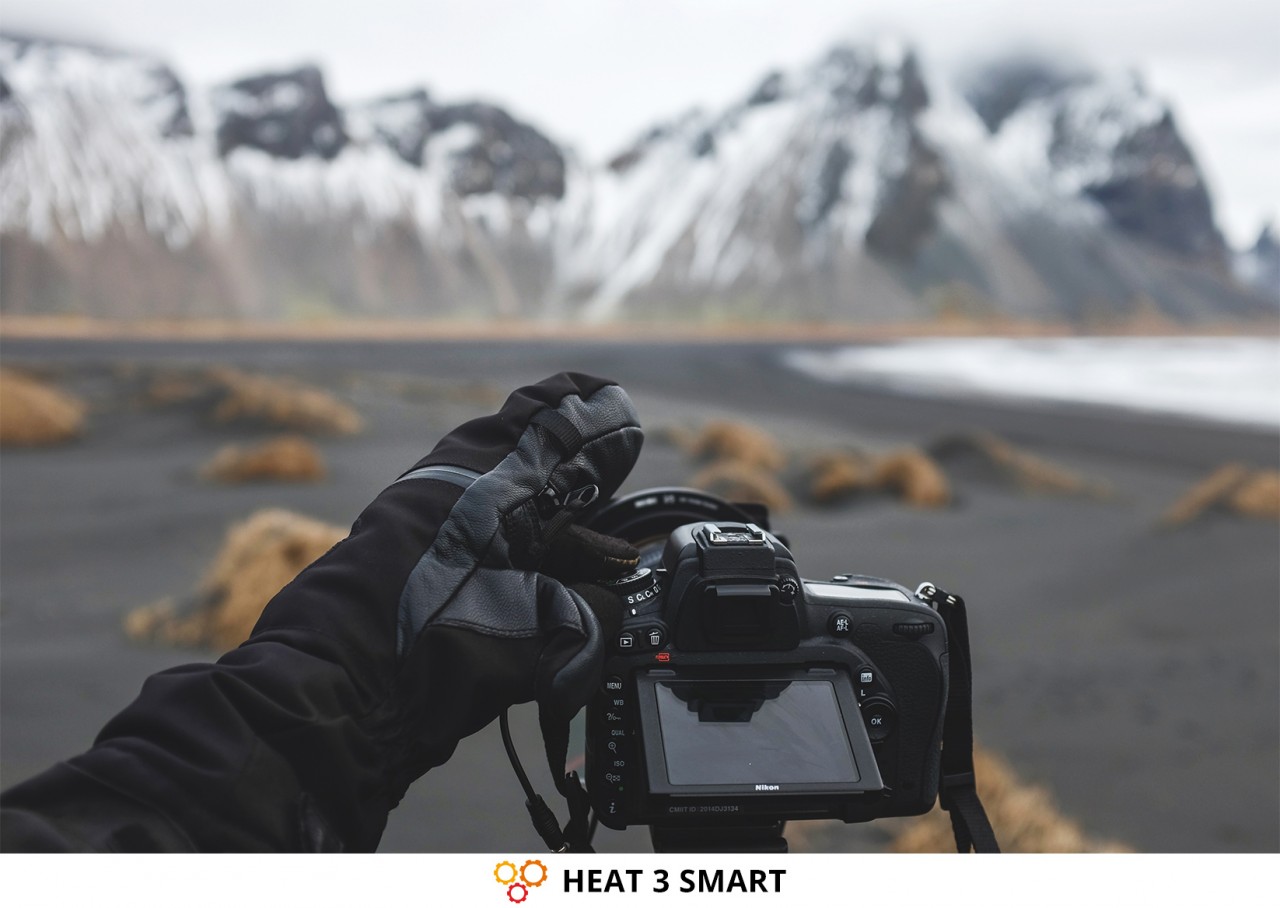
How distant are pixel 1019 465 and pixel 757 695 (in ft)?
15.0

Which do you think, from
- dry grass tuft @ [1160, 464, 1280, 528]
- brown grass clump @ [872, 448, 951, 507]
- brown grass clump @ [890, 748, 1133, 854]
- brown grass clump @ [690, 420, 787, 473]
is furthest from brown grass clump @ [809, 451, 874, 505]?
brown grass clump @ [890, 748, 1133, 854]

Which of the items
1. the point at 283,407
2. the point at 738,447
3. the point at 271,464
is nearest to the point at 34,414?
the point at 283,407

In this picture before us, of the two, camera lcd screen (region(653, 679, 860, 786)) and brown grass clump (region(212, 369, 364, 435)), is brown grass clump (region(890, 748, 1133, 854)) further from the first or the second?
brown grass clump (region(212, 369, 364, 435))

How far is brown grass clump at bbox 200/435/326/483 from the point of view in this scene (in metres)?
4.23

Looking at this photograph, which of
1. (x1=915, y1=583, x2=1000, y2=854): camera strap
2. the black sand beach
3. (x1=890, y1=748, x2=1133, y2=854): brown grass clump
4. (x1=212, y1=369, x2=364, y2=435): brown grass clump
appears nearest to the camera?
(x1=915, y1=583, x2=1000, y2=854): camera strap

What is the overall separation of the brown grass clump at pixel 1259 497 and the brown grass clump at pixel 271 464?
12.3 feet

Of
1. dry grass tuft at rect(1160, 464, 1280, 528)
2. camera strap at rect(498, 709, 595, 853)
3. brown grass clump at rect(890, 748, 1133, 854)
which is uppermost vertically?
camera strap at rect(498, 709, 595, 853)

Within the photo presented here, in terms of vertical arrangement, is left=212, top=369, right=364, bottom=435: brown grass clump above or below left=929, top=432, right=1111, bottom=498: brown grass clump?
below

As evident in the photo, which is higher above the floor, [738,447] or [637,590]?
[637,590]

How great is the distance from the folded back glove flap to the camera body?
54 millimetres

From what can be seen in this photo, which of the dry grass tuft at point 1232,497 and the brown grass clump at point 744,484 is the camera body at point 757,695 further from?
the dry grass tuft at point 1232,497

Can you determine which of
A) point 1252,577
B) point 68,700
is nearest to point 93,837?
point 68,700

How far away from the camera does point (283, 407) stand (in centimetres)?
500

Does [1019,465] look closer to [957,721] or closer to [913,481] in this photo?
[913,481]
